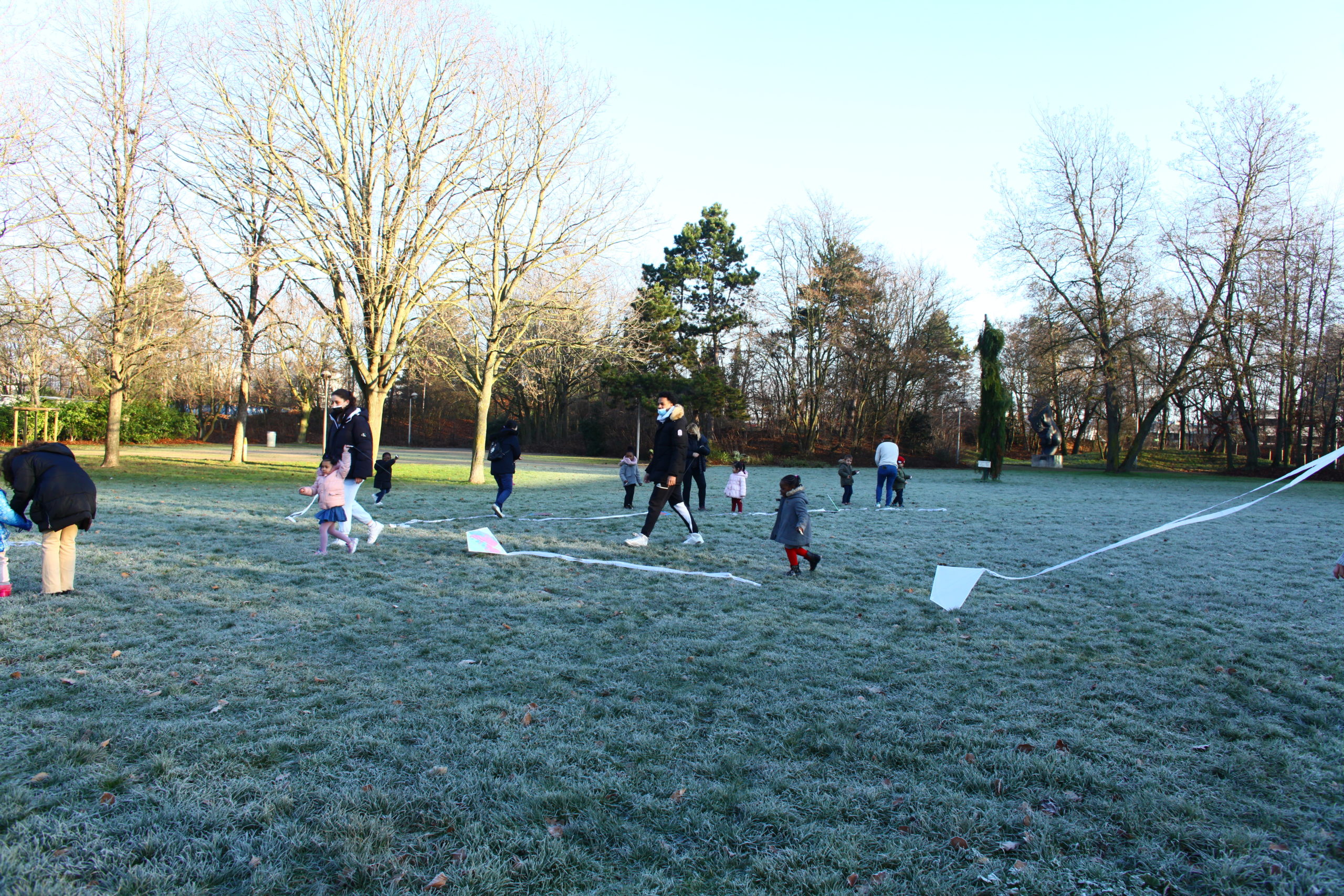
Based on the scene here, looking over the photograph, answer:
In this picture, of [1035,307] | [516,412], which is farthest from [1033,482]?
[516,412]

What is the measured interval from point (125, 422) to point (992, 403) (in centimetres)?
4355

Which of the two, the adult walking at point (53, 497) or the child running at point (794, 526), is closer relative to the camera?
the adult walking at point (53, 497)

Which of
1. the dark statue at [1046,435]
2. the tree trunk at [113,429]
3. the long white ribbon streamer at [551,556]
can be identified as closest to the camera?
the long white ribbon streamer at [551,556]

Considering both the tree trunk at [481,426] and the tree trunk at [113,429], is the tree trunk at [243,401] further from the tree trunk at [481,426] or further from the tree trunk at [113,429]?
the tree trunk at [481,426]

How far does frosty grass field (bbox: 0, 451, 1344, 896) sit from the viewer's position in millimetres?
2568

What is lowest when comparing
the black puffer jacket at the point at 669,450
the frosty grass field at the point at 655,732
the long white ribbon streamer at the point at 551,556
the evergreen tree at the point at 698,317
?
the frosty grass field at the point at 655,732

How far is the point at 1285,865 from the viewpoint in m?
2.59

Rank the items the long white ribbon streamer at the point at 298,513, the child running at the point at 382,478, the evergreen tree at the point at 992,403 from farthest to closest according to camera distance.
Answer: the evergreen tree at the point at 992,403 → the child running at the point at 382,478 → the long white ribbon streamer at the point at 298,513

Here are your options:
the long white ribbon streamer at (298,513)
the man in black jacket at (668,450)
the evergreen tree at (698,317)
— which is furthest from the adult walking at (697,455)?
the evergreen tree at (698,317)

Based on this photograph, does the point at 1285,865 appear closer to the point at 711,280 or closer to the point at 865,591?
the point at 865,591

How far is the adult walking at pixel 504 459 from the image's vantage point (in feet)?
39.6

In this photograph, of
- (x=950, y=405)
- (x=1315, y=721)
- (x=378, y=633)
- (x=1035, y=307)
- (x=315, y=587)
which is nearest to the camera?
(x=1315, y=721)

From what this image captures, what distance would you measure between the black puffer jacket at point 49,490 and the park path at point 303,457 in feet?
62.7

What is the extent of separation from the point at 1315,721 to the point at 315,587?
23.3 feet
